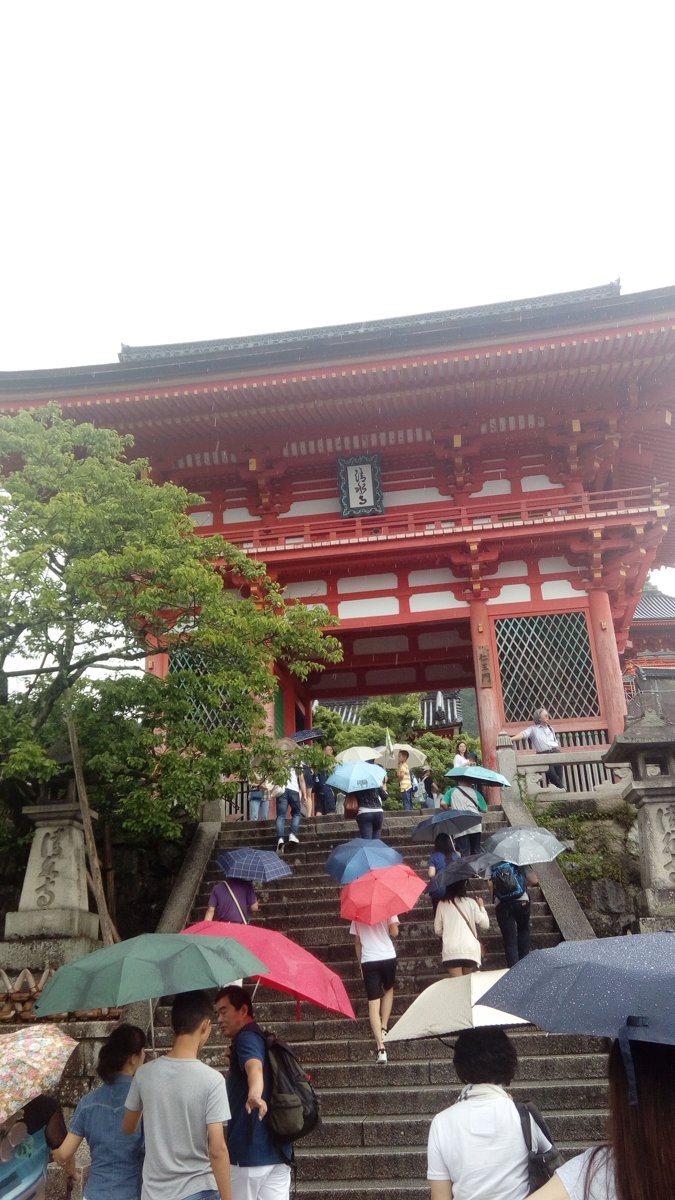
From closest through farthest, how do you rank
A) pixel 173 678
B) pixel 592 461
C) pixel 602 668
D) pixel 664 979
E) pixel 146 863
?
pixel 664 979 < pixel 173 678 < pixel 146 863 < pixel 602 668 < pixel 592 461

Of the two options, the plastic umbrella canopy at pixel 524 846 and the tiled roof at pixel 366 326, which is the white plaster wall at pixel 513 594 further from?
the tiled roof at pixel 366 326

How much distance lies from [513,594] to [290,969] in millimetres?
11939

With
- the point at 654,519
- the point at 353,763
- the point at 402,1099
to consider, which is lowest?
the point at 402,1099

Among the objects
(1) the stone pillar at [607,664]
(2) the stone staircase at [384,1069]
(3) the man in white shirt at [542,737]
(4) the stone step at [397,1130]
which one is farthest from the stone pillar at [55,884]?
(1) the stone pillar at [607,664]

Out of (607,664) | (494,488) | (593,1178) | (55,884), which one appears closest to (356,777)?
(55,884)

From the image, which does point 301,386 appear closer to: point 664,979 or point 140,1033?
point 140,1033

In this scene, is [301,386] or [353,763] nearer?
[353,763]

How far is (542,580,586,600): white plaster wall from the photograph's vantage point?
1574 cm

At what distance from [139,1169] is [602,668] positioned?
12.3m

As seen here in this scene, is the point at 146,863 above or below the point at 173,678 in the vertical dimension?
below

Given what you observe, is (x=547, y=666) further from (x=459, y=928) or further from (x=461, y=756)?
(x=459, y=928)

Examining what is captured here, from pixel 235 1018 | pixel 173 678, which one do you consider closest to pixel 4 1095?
pixel 235 1018

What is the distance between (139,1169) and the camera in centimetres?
385

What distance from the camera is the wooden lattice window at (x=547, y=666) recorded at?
15.0 m
